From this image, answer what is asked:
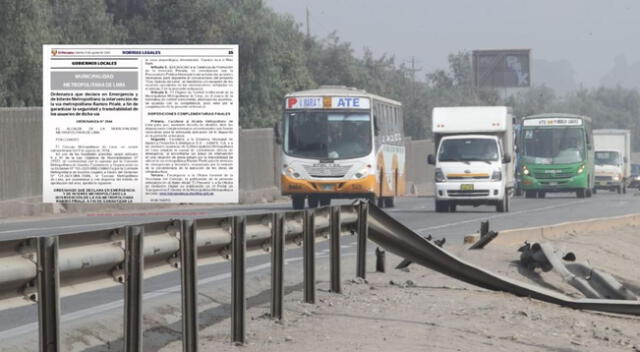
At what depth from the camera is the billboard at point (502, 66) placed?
12766 cm

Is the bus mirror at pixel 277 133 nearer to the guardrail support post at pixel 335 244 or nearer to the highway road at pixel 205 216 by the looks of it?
the highway road at pixel 205 216

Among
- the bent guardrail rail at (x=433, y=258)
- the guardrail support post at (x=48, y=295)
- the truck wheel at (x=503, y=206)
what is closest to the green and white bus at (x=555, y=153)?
the truck wheel at (x=503, y=206)

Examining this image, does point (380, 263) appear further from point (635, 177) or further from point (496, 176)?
point (635, 177)

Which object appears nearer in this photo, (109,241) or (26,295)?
(26,295)

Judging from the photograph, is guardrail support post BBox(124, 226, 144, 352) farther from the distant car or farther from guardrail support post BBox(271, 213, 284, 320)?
the distant car

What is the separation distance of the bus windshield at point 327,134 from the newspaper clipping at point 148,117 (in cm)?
700

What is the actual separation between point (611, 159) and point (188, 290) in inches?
2674

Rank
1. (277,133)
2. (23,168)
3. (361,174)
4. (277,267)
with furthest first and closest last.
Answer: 1. (361,174)
2. (277,133)
3. (23,168)
4. (277,267)

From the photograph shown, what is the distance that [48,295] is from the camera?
6.49 metres

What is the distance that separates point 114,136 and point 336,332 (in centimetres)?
2002

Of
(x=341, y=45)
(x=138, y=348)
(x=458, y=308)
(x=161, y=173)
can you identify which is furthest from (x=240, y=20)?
(x=138, y=348)

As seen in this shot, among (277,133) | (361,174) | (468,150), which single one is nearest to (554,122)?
(468,150)

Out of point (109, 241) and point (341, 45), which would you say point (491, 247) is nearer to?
point (109, 241)

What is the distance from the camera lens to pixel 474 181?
38875 millimetres
